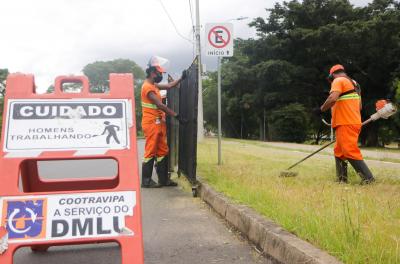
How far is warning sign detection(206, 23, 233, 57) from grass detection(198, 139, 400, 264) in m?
2.62

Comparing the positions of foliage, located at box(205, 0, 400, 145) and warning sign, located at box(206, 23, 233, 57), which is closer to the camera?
warning sign, located at box(206, 23, 233, 57)

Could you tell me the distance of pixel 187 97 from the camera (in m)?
8.18

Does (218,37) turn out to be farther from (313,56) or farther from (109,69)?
(109,69)

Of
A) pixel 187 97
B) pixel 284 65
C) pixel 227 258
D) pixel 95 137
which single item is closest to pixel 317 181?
pixel 187 97

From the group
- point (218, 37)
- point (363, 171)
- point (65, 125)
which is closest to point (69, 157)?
point (65, 125)

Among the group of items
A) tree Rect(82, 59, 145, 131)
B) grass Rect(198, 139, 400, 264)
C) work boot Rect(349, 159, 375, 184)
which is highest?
tree Rect(82, 59, 145, 131)

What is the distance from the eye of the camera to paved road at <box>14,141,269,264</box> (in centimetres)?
427

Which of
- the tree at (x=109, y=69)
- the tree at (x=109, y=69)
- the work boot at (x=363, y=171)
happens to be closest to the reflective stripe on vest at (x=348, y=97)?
the work boot at (x=363, y=171)

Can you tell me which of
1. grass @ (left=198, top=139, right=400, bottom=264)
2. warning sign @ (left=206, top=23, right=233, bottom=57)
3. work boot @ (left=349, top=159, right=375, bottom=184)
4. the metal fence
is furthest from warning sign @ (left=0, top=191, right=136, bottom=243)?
warning sign @ (left=206, top=23, right=233, bottom=57)

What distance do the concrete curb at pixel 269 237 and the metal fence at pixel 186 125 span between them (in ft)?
4.91

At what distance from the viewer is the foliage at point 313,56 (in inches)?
1199

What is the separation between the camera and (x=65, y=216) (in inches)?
132

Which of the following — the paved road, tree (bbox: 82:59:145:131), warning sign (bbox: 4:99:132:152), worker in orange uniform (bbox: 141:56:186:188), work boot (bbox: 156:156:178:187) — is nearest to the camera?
warning sign (bbox: 4:99:132:152)

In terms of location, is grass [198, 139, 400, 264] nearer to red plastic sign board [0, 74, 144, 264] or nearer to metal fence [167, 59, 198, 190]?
metal fence [167, 59, 198, 190]
